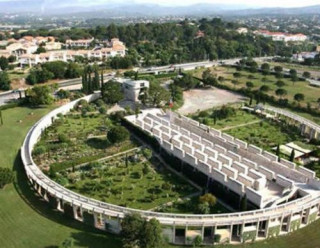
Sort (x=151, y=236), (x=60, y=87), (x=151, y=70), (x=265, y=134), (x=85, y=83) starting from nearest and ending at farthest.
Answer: (x=151, y=236)
(x=265, y=134)
(x=85, y=83)
(x=60, y=87)
(x=151, y=70)

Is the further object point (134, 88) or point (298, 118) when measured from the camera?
point (134, 88)

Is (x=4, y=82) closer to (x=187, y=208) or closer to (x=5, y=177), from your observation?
(x=5, y=177)

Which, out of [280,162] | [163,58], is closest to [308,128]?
[280,162]

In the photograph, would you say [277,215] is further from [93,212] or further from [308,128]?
[308,128]

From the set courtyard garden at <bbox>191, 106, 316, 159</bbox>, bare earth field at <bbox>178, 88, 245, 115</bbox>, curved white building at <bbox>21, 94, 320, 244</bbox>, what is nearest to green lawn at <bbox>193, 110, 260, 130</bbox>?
courtyard garden at <bbox>191, 106, 316, 159</bbox>

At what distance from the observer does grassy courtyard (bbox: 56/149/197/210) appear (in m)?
36.2

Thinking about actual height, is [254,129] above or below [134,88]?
below

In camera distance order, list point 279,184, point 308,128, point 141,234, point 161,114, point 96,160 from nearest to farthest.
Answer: point 141,234, point 279,184, point 96,160, point 308,128, point 161,114

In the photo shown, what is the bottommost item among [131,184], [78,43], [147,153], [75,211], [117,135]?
[131,184]

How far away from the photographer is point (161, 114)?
61438 millimetres

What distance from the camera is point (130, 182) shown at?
39.2 meters

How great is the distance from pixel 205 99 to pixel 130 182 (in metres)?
38.3

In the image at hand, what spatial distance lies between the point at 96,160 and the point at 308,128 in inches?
1292

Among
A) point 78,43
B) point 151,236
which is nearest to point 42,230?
point 151,236
